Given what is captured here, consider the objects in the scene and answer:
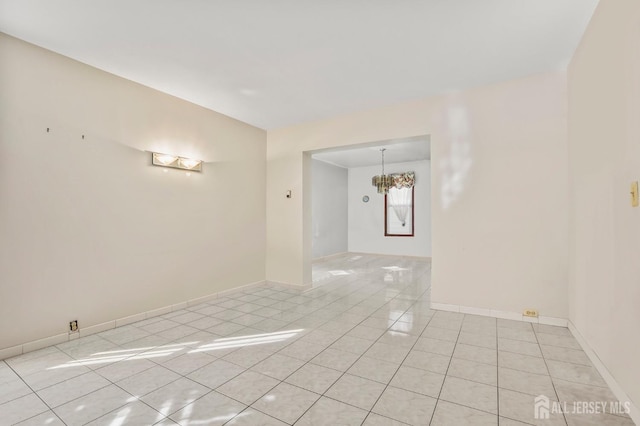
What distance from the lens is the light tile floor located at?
1.81 meters

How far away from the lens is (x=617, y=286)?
1961 millimetres

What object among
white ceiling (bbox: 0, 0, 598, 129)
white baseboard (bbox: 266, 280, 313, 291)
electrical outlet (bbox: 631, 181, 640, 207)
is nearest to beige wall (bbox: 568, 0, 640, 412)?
electrical outlet (bbox: 631, 181, 640, 207)

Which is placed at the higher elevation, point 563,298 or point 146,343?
point 563,298

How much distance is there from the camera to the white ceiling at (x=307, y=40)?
228 cm

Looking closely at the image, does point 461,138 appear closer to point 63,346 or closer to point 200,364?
point 200,364

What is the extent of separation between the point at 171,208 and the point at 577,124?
4.72 m

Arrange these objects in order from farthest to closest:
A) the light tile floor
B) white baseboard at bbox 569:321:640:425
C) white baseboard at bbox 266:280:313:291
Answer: white baseboard at bbox 266:280:313:291
the light tile floor
white baseboard at bbox 569:321:640:425

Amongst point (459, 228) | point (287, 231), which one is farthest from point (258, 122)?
point (459, 228)

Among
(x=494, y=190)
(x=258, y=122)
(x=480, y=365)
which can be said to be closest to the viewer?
(x=480, y=365)

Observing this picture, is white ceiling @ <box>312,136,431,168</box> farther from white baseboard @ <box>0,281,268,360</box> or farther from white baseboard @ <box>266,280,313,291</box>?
white baseboard @ <box>0,281,268,360</box>

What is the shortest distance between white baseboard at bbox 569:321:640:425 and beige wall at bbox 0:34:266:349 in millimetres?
4397

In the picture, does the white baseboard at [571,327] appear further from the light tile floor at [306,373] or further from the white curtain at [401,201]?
the white curtain at [401,201]

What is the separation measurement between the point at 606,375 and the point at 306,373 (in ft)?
7.24

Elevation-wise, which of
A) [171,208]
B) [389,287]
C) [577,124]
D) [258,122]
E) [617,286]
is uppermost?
[258,122]
